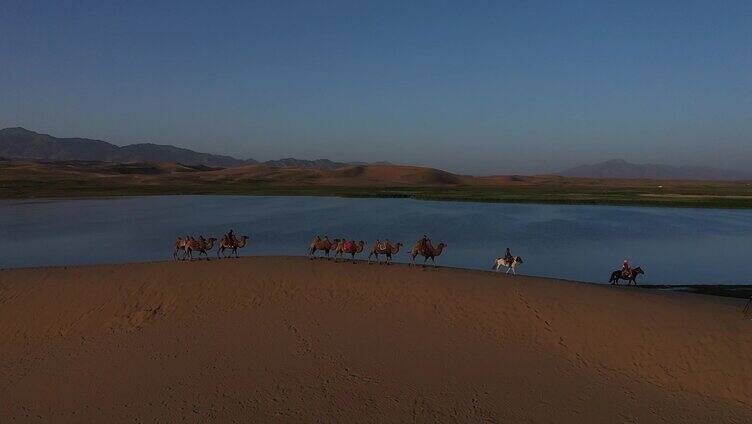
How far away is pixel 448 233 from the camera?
104ft

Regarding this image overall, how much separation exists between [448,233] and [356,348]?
20782 millimetres

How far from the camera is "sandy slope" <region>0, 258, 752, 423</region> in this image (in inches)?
378

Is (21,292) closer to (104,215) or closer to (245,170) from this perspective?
(104,215)

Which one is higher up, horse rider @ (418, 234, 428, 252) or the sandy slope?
horse rider @ (418, 234, 428, 252)

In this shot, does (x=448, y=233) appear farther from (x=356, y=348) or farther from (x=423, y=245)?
(x=356, y=348)

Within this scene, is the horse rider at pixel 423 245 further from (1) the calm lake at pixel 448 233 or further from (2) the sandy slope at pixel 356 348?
(1) the calm lake at pixel 448 233

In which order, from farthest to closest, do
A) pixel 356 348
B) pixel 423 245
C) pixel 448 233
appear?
pixel 448 233
pixel 423 245
pixel 356 348

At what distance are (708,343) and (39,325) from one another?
652 inches

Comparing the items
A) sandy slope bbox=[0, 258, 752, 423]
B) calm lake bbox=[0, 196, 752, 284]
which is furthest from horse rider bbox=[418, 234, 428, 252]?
calm lake bbox=[0, 196, 752, 284]

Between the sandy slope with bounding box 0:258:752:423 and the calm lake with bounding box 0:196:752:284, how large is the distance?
7026mm

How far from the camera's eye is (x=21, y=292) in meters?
14.6

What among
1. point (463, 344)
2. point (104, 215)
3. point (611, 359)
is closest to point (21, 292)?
point (463, 344)

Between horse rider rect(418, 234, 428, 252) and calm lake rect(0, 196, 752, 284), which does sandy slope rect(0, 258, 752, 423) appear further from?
calm lake rect(0, 196, 752, 284)

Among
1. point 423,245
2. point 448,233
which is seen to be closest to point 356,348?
point 423,245
